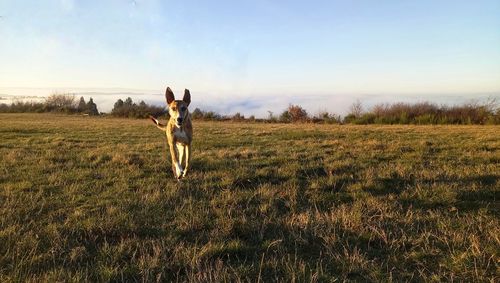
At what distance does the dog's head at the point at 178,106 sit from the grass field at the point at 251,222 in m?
1.31

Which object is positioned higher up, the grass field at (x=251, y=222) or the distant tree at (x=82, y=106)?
the distant tree at (x=82, y=106)

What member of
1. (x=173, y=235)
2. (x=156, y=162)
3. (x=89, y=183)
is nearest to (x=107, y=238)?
(x=173, y=235)

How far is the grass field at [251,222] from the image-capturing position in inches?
193

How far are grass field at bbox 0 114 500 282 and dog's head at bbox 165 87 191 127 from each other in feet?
4.31

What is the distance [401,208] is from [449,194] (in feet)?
4.45

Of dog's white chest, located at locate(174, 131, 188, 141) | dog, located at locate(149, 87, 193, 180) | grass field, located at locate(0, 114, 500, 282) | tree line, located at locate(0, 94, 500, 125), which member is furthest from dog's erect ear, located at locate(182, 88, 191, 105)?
tree line, located at locate(0, 94, 500, 125)

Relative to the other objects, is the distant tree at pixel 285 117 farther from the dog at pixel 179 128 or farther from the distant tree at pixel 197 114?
the dog at pixel 179 128

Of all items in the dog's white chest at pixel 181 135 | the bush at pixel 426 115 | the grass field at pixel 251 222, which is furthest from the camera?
the bush at pixel 426 115

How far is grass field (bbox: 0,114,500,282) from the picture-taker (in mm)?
4895

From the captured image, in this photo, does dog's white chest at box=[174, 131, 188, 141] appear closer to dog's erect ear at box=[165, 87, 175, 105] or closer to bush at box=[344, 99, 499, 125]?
dog's erect ear at box=[165, 87, 175, 105]

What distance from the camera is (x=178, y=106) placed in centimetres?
1121

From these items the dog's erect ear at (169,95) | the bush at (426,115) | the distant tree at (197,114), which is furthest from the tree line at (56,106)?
the dog's erect ear at (169,95)

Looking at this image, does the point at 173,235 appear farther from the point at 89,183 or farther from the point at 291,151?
the point at 291,151

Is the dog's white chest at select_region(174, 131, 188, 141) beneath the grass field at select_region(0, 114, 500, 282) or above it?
above
